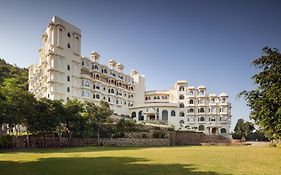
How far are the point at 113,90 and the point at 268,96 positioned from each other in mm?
63173

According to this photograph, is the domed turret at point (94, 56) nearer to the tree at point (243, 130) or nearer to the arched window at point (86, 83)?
the arched window at point (86, 83)

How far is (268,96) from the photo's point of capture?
18.6 meters

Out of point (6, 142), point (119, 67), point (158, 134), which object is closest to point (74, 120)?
point (6, 142)

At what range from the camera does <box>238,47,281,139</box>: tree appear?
60.4 feet

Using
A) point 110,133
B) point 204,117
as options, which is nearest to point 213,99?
point 204,117

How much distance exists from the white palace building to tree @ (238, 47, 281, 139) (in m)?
47.2

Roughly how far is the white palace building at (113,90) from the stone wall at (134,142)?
14.4 meters

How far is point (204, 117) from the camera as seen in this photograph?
8612 cm

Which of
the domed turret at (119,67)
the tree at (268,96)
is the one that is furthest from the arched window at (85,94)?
the tree at (268,96)

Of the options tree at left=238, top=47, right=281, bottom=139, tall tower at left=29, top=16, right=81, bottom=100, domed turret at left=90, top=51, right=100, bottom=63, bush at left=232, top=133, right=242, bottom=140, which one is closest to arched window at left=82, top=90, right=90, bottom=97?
tall tower at left=29, top=16, right=81, bottom=100

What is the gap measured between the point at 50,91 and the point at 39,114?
22380mm

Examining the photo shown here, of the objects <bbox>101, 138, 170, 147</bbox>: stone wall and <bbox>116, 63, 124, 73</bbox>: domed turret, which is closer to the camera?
<bbox>101, 138, 170, 147</bbox>: stone wall

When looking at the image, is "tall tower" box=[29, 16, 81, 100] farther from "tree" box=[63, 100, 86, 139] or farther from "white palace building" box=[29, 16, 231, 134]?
"tree" box=[63, 100, 86, 139]

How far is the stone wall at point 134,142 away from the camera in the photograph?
158ft
